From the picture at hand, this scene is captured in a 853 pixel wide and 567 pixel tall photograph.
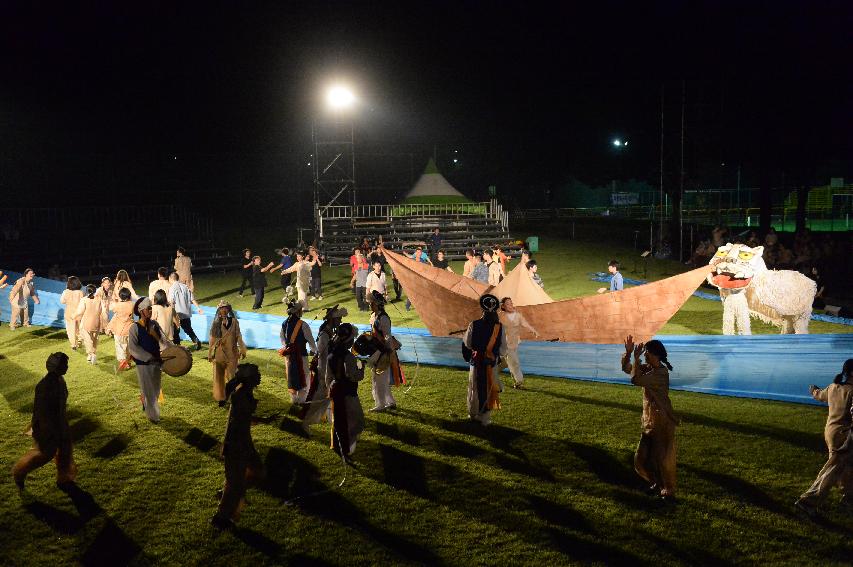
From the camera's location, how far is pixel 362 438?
29.8ft

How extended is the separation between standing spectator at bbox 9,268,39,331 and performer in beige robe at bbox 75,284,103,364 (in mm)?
4809

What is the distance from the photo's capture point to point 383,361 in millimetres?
9484

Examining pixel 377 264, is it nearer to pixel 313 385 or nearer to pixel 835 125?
pixel 313 385

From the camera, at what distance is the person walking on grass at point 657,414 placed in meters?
6.92

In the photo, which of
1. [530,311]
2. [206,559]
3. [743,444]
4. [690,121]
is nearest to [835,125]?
[690,121]

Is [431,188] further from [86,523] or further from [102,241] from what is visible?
[86,523]

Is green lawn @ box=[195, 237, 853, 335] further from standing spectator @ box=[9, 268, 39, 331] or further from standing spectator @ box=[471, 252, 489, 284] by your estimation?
standing spectator @ box=[9, 268, 39, 331]

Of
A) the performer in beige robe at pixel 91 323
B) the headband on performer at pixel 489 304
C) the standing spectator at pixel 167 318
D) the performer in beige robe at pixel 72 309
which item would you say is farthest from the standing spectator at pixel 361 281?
the headband on performer at pixel 489 304

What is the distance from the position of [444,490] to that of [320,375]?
220cm

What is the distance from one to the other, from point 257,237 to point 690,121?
21.1 metres

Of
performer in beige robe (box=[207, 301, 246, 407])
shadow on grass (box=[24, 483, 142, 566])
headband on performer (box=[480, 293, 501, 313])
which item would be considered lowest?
shadow on grass (box=[24, 483, 142, 566])

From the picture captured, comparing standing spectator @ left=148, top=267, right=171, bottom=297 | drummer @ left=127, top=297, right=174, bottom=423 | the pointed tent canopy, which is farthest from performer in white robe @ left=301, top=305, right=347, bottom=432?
the pointed tent canopy

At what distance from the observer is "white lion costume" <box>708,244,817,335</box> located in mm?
12719

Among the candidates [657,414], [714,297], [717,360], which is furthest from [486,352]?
[714,297]
